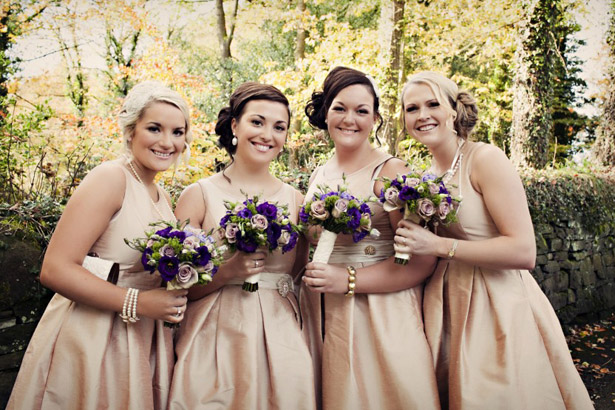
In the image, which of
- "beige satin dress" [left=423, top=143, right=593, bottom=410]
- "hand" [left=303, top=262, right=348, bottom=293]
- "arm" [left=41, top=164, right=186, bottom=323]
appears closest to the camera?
"arm" [left=41, top=164, right=186, bottom=323]

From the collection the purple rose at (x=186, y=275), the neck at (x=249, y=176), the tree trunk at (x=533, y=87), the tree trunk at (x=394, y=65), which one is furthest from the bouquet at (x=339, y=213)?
the tree trunk at (x=533, y=87)

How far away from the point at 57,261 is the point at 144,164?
2.35 ft

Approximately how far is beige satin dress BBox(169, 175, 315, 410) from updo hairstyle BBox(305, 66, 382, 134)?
0.97 meters

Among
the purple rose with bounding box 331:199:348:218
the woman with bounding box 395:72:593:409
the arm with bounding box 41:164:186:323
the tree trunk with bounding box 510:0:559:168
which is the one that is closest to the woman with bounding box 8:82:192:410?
the arm with bounding box 41:164:186:323

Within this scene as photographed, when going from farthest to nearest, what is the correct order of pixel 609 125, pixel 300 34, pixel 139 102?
1. pixel 300 34
2. pixel 609 125
3. pixel 139 102

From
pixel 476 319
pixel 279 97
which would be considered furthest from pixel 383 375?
pixel 279 97

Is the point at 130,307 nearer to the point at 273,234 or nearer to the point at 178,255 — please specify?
the point at 178,255

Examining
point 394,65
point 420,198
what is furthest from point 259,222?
point 394,65

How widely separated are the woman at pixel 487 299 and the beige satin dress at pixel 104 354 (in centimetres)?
154

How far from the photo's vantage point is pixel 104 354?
7.77 feet

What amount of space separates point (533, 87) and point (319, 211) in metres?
9.51

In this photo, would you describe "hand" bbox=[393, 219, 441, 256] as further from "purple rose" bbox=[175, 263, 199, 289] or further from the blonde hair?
the blonde hair

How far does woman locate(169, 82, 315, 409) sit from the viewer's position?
2557 millimetres

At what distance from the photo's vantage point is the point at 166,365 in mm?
2605
